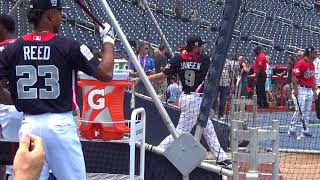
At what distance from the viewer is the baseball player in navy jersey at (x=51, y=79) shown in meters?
4.30

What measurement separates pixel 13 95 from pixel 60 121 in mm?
404

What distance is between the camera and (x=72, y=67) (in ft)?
14.5

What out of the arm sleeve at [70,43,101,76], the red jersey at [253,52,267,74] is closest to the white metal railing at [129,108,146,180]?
the arm sleeve at [70,43,101,76]

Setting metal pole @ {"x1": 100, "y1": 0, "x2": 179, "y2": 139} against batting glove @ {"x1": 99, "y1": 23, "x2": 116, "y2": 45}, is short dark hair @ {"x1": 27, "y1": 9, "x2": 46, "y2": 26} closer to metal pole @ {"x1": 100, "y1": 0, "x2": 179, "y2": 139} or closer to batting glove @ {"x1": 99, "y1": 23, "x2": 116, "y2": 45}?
batting glove @ {"x1": 99, "y1": 23, "x2": 116, "y2": 45}

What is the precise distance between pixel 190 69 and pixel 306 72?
458 cm

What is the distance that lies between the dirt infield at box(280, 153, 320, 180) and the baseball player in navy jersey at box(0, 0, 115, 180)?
15.4ft

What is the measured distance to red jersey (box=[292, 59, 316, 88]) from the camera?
1253cm

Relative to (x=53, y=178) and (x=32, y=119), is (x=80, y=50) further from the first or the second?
(x=53, y=178)

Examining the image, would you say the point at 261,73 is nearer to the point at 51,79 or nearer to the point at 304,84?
the point at 304,84

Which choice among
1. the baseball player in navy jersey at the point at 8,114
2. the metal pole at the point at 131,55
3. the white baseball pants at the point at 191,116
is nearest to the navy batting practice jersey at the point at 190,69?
the white baseball pants at the point at 191,116

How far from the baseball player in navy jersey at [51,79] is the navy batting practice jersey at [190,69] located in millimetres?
4198

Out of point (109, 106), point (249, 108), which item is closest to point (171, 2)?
point (249, 108)

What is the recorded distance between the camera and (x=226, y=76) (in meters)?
13.2

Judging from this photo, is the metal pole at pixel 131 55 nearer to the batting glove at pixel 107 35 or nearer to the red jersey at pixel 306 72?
the batting glove at pixel 107 35
